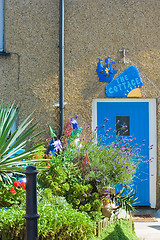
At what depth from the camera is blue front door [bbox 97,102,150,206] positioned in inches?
277

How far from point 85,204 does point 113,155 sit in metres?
0.91

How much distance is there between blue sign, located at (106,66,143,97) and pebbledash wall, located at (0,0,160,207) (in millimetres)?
109

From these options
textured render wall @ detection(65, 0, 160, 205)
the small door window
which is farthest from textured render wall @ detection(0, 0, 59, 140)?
the small door window

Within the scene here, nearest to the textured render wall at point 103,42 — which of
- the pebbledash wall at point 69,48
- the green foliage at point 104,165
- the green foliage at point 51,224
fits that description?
the pebbledash wall at point 69,48

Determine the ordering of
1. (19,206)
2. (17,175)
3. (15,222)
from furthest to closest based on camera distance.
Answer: (17,175)
(19,206)
(15,222)

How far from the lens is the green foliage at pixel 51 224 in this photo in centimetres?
419

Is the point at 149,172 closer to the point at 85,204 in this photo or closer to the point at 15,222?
the point at 85,204

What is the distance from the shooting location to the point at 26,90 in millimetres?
6910

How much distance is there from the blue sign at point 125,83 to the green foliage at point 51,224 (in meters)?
2.97

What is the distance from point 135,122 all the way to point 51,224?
3366 mm

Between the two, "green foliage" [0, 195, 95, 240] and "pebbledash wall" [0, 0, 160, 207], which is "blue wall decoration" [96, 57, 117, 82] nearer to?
"pebbledash wall" [0, 0, 160, 207]

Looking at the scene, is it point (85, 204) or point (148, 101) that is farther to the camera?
point (148, 101)

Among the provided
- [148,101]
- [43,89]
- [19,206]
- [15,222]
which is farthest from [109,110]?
[15,222]

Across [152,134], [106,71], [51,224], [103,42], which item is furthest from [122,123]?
[51,224]
